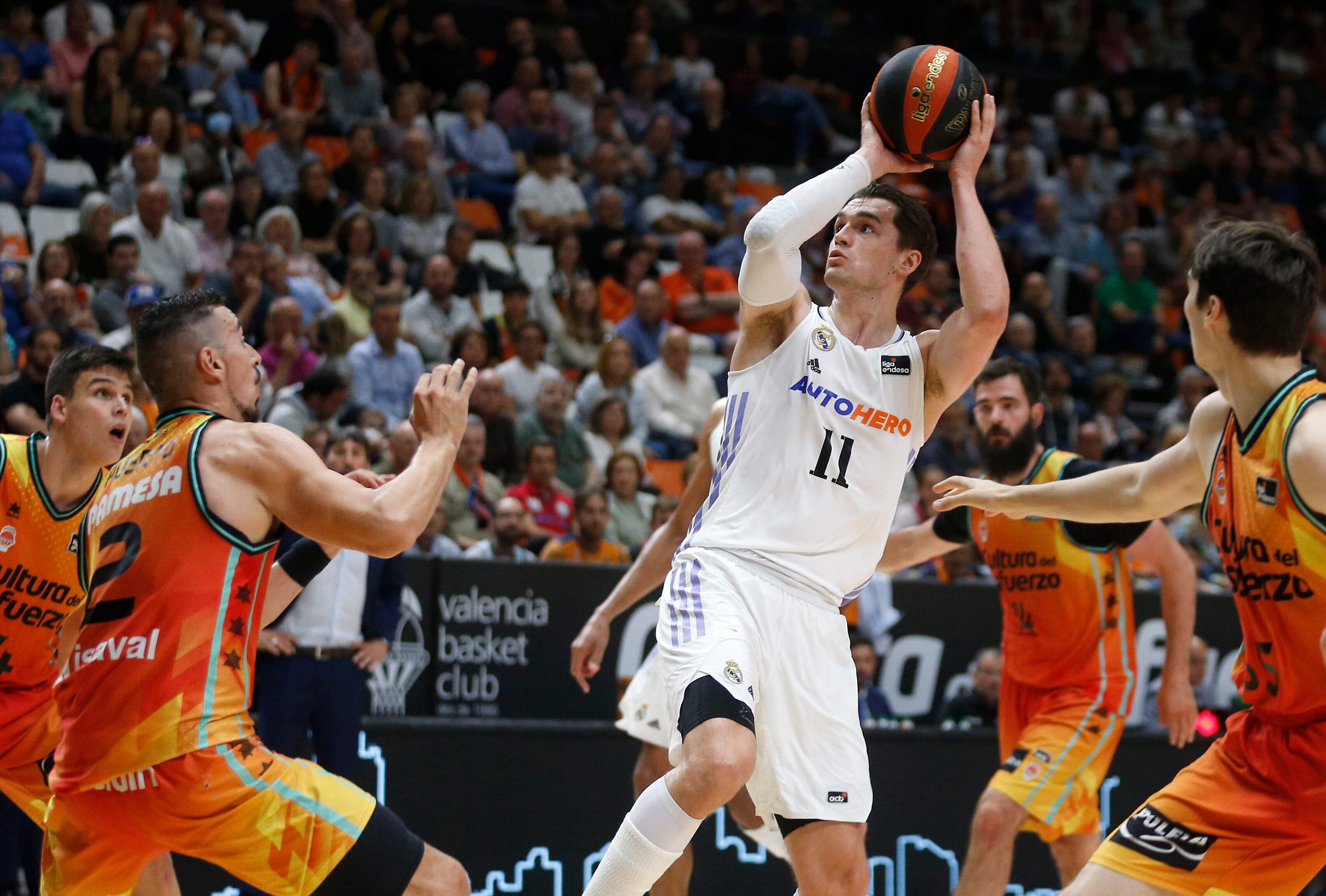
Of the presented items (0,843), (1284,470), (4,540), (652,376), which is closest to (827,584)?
(1284,470)

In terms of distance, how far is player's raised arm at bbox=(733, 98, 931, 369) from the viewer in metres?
4.08

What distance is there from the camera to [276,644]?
23.4ft

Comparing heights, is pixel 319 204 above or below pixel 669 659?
above

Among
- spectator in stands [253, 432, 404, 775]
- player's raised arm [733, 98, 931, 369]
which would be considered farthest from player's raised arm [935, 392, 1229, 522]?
spectator in stands [253, 432, 404, 775]

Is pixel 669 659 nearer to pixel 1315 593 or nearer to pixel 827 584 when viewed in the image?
pixel 827 584

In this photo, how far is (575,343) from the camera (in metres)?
11.9

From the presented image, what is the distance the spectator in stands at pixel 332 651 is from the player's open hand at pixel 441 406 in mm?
3395

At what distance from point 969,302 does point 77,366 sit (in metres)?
3.25

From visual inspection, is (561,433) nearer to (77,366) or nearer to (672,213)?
(672,213)

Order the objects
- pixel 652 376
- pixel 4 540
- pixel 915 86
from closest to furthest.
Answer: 1. pixel 915 86
2. pixel 4 540
3. pixel 652 376

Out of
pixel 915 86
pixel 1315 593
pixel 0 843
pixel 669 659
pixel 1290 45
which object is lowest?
pixel 0 843

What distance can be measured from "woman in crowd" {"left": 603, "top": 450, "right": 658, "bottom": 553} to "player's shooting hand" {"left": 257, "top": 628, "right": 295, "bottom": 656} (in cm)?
290

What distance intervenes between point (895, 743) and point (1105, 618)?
6.76ft

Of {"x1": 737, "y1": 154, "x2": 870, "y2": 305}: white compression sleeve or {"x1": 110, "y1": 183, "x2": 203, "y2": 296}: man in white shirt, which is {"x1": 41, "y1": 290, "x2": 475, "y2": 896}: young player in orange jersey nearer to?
{"x1": 737, "y1": 154, "x2": 870, "y2": 305}: white compression sleeve
